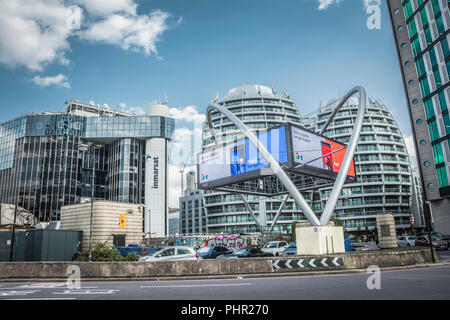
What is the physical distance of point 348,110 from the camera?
106375 millimetres

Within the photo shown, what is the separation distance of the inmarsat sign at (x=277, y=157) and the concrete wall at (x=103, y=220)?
935cm

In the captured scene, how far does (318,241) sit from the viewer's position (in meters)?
19.1

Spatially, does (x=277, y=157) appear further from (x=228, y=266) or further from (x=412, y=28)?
(x=412, y=28)

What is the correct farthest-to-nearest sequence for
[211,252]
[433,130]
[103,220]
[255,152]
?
[433,130] → [103,220] → [255,152] → [211,252]

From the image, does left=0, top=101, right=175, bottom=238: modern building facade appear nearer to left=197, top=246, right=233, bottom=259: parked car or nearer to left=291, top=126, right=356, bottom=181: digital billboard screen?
left=291, top=126, right=356, bottom=181: digital billboard screen

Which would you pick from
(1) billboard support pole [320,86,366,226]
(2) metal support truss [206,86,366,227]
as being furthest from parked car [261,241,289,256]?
(1) billboard support pole [320,86,366,226]

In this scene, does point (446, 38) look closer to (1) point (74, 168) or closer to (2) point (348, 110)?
(2) point (348, 110)

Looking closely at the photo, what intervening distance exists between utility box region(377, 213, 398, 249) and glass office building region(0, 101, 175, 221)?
62509 millimetres

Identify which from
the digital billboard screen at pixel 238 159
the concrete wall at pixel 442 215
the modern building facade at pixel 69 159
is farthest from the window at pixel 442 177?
the modern building facade at pixel 69 159

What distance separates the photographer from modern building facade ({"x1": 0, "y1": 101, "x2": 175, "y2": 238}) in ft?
254

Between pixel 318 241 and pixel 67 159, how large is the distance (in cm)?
7582

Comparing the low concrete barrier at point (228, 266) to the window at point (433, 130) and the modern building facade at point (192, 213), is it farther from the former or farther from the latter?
the modern building facade at point (192, 213)

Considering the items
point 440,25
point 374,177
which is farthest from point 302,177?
point 374,177
